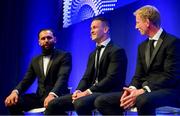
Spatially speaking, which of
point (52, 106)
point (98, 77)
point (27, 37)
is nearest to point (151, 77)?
point (98, 77)

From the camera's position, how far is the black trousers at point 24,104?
13.4ft

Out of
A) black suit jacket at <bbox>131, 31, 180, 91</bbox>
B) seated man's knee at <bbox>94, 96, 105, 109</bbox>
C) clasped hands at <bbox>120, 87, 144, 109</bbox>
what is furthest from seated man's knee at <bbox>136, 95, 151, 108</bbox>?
seated man's knee at <bbox>94, 96, 105, 109</bbox>

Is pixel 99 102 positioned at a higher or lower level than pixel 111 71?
lower

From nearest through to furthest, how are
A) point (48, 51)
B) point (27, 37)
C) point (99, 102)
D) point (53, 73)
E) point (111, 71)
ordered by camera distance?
point (99, 102), point (111, 71), point (53, 73), point (48, 51), point (27, 37)

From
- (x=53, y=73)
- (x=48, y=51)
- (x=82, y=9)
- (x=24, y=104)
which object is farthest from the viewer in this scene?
(x=82, y=9)

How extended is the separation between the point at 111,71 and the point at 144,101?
0.78 meters

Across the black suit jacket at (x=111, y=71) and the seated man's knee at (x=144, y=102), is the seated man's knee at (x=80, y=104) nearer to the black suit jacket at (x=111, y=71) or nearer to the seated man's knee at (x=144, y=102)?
the black suit jacket at (x=111, y=71)

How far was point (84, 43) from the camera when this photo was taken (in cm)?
564

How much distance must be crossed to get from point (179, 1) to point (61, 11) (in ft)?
6.96

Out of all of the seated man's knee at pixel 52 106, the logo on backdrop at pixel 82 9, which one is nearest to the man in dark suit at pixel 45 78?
the seated man's knee at pixel 52 106

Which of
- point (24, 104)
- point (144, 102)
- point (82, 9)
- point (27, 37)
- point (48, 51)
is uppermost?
point (82, 9)

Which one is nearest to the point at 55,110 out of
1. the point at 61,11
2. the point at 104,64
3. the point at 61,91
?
the point at 61,91

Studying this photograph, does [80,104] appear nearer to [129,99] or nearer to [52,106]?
[52,106]

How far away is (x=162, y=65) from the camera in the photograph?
333 centimetres
